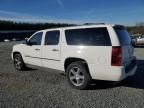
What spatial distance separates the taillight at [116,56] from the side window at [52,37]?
2.08 metres

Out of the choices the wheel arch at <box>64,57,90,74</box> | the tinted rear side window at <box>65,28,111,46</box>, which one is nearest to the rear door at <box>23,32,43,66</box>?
the wheel arch at <box>64,57,90,74</box>

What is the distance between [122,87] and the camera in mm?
6395

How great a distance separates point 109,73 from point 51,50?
225 centimetres

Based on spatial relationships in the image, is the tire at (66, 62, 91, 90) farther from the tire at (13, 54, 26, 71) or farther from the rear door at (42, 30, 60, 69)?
the tire at (13, 54, 26, 71)

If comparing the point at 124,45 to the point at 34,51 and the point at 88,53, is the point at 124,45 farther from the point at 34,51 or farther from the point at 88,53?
the point at 34,51

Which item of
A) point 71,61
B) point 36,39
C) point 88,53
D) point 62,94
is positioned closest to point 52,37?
point 36,39

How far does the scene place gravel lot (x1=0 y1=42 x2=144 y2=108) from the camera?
492 centimetres

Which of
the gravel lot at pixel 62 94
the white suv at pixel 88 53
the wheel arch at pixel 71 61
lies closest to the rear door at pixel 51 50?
the white suv at pixel 88 53

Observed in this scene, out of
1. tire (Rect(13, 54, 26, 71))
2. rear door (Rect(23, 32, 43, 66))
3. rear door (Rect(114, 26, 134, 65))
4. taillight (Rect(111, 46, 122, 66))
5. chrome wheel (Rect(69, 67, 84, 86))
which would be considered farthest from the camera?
tire (Rect(13, 54, 26, 71))

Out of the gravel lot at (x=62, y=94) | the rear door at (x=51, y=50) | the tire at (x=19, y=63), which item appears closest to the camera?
the gravel lot at (x=62, y=94)

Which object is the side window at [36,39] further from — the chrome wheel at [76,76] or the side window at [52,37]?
the chrome wheel at [76,76]

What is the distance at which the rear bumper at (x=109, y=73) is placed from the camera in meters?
5.47

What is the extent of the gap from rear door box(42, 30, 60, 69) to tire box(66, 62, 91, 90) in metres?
0.63

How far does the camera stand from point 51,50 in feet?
23.0
